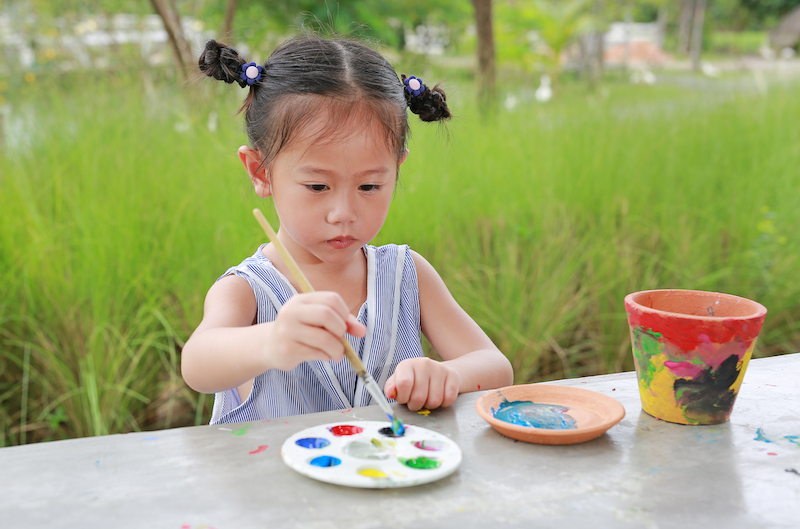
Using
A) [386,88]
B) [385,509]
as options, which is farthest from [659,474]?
[386,88]

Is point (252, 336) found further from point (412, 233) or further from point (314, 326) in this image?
point (412, 233)

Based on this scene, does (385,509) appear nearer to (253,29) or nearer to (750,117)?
(750,117)

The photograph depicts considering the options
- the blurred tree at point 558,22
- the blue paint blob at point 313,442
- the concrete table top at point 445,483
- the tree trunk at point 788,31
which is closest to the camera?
the concrete table top at point 445,483

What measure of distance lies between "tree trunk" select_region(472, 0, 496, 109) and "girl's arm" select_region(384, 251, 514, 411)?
277 cm

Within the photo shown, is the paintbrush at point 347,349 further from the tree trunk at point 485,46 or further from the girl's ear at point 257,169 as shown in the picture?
the tree trunk at point 485,46

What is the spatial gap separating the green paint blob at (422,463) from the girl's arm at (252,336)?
16 centimetres

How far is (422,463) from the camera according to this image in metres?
0.71

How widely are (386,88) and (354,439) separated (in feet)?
2.22

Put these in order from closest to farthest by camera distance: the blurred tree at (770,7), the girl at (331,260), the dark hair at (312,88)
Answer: the girl at (331,260)
the dark hair at (312,88)
the blurred tree at (770,7)

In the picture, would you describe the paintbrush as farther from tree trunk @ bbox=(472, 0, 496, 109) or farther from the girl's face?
tree trunk @ bbox=(472, 0, 496, 109)

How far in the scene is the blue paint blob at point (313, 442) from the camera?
0.75m

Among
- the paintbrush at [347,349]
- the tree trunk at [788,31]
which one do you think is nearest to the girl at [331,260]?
the paintbrush at [347,349]

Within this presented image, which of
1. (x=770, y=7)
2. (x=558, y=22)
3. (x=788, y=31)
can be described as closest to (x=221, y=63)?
(x=558, y=22)

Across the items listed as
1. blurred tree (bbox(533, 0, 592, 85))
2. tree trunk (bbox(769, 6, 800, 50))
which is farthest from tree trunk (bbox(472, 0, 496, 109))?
tree trunk (bbox(769, 6, 800, 50))
